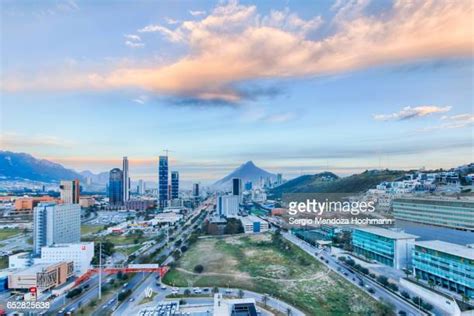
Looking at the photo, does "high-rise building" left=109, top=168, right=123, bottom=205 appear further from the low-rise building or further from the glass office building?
the glass office building

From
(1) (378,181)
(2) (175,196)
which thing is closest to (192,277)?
(1) (378,181)

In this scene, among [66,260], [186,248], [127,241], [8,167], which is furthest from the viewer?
[8,167]

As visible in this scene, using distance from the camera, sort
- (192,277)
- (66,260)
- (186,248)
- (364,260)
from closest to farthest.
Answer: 1. (192,277)
2. (66,260)
3. (364,260)
4. (186,248)

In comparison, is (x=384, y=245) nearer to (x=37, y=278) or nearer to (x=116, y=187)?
(x=37, y=278)

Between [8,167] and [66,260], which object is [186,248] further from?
[8,167]

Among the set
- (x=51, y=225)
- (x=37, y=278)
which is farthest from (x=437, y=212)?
(x=51, y=225)

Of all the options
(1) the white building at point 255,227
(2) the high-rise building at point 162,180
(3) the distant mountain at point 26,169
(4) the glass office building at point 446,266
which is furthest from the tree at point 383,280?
(3) the distant mountain at point 26,169

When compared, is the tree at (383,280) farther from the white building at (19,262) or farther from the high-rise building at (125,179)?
the high-rise building at (125,179)
